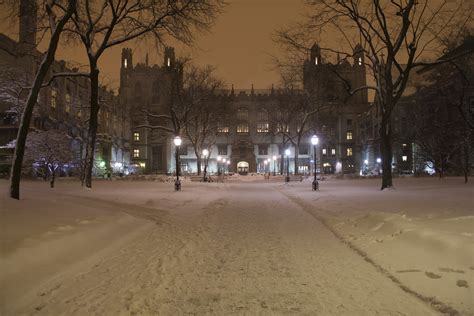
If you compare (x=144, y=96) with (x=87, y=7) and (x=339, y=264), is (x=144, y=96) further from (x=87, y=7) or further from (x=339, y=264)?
(x=339, y=264)

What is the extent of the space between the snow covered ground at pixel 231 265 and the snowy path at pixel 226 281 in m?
0.02

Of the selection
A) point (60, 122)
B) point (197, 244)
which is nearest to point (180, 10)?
point (197, 244)

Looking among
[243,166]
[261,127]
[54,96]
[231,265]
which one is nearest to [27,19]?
[231,265]

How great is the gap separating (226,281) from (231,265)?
104cm

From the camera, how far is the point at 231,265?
7.45 metres

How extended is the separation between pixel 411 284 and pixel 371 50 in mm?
22012

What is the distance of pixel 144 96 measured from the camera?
372 ft

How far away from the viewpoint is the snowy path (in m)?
5.23

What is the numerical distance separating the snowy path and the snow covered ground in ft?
0.05

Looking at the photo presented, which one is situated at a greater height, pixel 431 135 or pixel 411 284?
pixel 431 135

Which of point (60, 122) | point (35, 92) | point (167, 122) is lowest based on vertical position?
point (35, 92)

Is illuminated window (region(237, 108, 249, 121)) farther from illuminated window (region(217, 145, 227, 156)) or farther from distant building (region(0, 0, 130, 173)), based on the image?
distant building (region(0, 0, 130, 173))

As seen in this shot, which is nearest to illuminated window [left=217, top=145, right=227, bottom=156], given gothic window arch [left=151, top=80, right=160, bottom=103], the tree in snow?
gothic window arch [left=151, top=80, right=160, bottom=103]

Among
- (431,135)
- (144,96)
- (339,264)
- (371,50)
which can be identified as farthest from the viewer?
(144,96)
